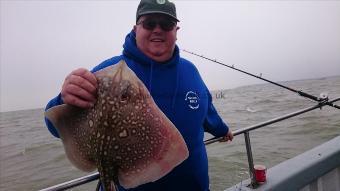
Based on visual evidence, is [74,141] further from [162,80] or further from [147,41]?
[147,41]

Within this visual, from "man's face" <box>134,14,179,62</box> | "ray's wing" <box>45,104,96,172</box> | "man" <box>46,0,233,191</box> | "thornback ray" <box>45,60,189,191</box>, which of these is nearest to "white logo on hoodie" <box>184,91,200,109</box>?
"man" <box>46,0,233,191</box>

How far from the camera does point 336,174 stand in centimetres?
388

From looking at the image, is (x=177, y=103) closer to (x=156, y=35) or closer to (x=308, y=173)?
(x=156, y=35)

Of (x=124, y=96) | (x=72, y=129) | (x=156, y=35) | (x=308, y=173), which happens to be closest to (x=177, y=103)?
(x=156, y=35)

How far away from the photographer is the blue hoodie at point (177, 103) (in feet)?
7.36

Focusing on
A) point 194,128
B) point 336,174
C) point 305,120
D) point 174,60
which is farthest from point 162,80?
point 305,120

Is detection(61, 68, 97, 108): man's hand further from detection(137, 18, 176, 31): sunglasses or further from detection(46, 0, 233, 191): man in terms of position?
detection(137, 18, 176, 31): sunglasses

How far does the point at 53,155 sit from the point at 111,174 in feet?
73.9

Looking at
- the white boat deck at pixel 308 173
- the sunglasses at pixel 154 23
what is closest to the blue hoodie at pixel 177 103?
the sunglasses at pixel 154 23

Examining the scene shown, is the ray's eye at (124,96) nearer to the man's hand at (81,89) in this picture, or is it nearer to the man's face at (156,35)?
the man's hand at (81,89)

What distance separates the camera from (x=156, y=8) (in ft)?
7.45

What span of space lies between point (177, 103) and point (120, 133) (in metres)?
0.73

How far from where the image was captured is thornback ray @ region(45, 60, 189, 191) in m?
1.64

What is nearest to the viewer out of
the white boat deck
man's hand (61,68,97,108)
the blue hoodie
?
man's hand (61,68,97,108)
